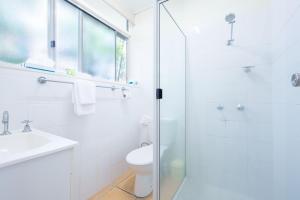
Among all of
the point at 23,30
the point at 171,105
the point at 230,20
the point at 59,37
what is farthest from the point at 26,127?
the point at 230,20

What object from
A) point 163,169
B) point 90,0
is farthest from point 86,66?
point 163,169

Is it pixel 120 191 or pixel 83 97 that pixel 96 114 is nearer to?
pixel 83 97

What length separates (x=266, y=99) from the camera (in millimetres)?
1521

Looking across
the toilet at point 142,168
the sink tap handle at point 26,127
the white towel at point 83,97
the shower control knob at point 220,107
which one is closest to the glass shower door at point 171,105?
the toilet at point 142,168

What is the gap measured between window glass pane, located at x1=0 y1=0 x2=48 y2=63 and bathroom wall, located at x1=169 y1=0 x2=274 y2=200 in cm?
138

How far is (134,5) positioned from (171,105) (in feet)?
5.97

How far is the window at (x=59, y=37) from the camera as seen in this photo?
1354 mm

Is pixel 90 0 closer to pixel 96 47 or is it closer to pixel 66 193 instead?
pixel 96 47

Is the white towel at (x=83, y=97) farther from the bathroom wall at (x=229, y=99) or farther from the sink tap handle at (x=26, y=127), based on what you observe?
the bathroom wall at (x=229, y=99)

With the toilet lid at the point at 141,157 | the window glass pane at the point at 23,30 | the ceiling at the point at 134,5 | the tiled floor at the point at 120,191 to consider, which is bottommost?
the tiled floor at the point at 120,191

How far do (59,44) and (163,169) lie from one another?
1638 mm

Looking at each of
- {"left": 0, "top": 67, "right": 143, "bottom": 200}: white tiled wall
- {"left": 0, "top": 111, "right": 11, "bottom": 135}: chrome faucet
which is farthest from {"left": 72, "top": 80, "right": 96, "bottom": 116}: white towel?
{"left": 0, "top": 111, "right": 11, "bottom": 135}: chrome faucet

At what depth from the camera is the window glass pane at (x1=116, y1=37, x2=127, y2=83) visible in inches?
101

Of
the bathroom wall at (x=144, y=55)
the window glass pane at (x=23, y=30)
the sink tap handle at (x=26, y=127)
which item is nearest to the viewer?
the sink tap handle at (x=26, y=127)
